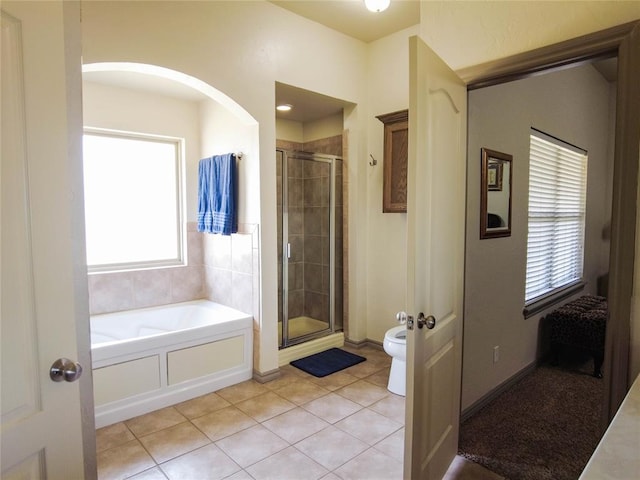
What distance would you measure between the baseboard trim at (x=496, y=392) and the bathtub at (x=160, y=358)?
5.52 ft

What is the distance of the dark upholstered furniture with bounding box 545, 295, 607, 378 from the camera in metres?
3.24

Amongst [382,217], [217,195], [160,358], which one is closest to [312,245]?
[382,217]

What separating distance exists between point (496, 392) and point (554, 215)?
183 centimetres

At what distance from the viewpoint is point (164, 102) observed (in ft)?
12.3

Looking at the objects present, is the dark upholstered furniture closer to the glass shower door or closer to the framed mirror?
the framed mirror

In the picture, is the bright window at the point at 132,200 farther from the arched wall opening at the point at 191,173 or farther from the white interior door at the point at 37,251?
the white interior door at the point at 37,251

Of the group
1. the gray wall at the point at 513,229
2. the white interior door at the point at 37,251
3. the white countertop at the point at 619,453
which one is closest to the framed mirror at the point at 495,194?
the gray wall at the point at 513,229

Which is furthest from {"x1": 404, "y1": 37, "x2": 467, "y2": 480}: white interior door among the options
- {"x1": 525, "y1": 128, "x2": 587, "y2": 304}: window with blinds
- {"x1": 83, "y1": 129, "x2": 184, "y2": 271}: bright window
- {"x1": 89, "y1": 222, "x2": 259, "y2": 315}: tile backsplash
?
{"x1": 83, "y1": 129, "x2": 184, "y2": 271}: bright window

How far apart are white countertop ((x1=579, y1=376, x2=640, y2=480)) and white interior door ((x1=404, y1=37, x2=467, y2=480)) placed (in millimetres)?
723

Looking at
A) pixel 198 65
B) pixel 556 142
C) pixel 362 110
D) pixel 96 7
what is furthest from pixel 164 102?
pixel 556 142

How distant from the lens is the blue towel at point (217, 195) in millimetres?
3289

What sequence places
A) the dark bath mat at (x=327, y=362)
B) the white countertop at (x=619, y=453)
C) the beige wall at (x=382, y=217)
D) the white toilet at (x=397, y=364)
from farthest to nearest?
the beige wall at (x=382, y=217) → the dark bath mat at (x=327, y=362) → the white toilet at (x=397, y=364) → the white countertop at (x=619, y=453)

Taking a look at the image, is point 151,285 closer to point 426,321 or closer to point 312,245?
point 312,245

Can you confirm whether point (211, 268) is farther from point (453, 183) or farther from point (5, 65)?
point (5, 65)
